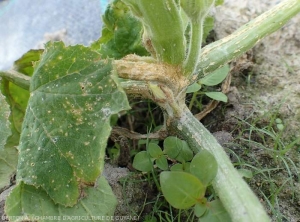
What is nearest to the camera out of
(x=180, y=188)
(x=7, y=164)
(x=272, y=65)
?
(x=180, y=188)

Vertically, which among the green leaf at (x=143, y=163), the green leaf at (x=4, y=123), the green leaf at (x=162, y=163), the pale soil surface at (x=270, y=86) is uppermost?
the green leaf at (x=4, y=123)

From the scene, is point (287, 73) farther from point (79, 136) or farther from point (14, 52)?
point (14, 52)

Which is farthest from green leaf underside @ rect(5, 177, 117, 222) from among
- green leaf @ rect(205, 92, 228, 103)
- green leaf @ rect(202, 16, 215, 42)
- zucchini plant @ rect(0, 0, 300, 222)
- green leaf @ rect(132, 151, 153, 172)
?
green leaf @ rect(202, 16, 215, 42)

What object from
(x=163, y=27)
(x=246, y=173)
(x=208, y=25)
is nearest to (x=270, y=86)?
(x=208, y=25)

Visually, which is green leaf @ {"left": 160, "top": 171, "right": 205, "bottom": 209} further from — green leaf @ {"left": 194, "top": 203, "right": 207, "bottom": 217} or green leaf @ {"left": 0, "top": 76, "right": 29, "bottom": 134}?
green leaf @ {"left": 0, "top": 76, "right": 29, "bottom": 134}

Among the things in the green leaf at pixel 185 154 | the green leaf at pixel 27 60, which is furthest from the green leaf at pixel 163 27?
the green leaf at pixel 27 60

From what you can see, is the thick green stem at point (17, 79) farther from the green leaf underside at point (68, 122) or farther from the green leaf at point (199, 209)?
the green leaf at point (199, 209)

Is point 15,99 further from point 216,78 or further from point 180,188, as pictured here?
point 180,188
